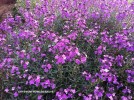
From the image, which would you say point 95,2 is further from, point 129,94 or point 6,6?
point 6,6

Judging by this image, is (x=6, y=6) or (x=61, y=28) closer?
(x=61, y=28)

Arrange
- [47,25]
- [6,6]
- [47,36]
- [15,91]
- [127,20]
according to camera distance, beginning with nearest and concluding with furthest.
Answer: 1. [15,91]
2. [47,36]
3. [47,25]
4. [127,20]
5. [6,6]

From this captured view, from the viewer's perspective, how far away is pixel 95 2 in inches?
208

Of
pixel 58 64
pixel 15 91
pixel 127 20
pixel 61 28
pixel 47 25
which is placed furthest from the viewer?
pixel 127 20

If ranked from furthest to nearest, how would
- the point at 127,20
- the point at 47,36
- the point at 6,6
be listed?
the point at 6,6, the point at 127,20, the point at 47,36

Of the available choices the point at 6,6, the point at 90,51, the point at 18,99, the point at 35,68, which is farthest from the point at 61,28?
the point at 6,6

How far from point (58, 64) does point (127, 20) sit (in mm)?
2077

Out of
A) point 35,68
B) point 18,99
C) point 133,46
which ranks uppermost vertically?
point 133,46

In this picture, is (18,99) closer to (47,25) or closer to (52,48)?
(52,48)

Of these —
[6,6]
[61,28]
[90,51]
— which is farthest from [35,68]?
[6,6]

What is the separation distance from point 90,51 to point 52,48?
0.65 m

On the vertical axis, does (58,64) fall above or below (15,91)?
above

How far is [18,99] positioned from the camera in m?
3.43

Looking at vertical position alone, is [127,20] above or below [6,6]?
above
